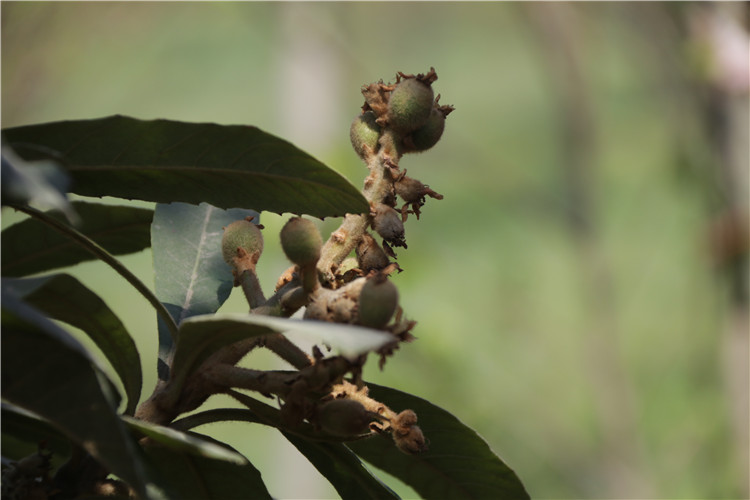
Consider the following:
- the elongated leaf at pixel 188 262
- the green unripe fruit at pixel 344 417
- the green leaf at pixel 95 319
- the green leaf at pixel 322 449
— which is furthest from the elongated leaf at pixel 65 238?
the green unripe fruit at pixel 344 417

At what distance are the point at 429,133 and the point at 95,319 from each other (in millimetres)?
315

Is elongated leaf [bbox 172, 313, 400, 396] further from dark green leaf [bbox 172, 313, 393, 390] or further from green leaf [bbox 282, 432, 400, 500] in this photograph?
green leaf [bbox 282, 432, 400, 500]

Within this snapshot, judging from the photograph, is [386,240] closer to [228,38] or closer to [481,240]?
[481,240]

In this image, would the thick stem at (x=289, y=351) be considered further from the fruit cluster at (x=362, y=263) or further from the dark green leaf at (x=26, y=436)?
the dark green leaf at (x=26, y=436)

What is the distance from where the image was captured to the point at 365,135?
0.67 meters

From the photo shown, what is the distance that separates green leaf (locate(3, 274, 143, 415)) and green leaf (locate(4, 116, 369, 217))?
10cm

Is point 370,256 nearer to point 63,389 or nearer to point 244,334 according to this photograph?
point 244,334

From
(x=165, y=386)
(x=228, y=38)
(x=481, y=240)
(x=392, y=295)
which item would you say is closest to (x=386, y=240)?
(x=392, y=295)

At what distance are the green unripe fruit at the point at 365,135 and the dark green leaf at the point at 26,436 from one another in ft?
1.10

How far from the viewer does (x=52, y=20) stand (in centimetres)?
271

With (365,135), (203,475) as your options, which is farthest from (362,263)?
(203,475)

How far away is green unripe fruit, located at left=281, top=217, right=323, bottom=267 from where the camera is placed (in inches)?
22.7

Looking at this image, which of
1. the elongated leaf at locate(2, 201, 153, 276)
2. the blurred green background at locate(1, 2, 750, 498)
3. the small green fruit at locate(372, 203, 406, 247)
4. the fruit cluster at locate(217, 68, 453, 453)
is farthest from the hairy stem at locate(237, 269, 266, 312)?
the blurred green background at locate(1, 2, 750, 498)

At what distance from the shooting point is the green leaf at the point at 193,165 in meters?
0.63
